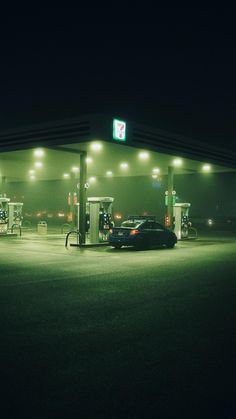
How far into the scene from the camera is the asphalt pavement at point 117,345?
4.91m

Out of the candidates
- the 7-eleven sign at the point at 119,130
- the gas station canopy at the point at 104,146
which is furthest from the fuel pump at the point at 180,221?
the 7-eleven sign at the point at 119,130

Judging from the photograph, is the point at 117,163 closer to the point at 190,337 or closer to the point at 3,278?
the point at 3,278

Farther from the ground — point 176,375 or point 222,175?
point 222,175

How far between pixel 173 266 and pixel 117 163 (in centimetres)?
1838

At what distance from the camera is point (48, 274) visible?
14570mm

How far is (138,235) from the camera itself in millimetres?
23281

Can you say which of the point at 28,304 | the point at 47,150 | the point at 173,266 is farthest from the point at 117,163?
the point at 28,304

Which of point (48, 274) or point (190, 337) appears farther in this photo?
point (48, 274)

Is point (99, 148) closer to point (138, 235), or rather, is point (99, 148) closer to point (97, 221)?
point (97, 221)

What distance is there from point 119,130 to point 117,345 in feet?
55.7

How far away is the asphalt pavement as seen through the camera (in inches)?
193

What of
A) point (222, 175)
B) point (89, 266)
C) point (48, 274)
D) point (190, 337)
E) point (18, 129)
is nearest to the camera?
point (190, 337)

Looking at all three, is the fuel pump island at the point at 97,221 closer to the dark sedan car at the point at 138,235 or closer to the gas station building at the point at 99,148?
the gas station building at the point at 99,148

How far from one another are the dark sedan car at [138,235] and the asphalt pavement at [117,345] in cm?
887
